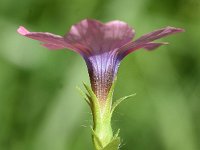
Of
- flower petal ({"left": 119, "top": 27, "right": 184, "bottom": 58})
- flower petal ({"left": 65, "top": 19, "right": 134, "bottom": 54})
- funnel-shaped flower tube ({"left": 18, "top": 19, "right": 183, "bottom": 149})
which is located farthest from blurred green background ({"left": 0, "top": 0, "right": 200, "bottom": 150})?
flower petal ({"left": 65, "top": 19, "right": 134, "bottom": 54})

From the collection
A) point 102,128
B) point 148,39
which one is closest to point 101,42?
point 148,39

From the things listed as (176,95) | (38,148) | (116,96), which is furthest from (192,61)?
(38,148)

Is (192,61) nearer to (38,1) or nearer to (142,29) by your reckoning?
(142,29)

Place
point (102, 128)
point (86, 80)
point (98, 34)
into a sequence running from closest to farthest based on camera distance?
1. point (98, 34)
2. point (102, 128)
3. point (86, 80)

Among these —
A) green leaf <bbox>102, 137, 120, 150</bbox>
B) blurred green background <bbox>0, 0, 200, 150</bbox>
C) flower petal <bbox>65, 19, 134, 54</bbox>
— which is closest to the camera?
flower petal <bbox>65, 19, 134, 54</bbox>

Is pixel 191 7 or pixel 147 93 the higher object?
pixel 191 7

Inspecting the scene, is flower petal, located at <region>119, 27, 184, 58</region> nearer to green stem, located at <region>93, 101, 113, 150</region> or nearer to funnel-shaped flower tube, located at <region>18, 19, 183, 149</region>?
funnel-shaped flower tube, located at <region>18, 19, 183, 149</region>

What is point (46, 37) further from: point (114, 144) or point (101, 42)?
point (114, 144)
